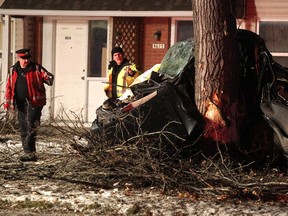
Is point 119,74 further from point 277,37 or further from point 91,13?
point 277,37

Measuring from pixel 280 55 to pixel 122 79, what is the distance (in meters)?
4.84

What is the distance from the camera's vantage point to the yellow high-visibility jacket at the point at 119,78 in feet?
39.9

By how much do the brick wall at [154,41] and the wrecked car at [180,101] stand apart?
5.64 metres

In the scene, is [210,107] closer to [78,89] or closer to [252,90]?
[252,90]

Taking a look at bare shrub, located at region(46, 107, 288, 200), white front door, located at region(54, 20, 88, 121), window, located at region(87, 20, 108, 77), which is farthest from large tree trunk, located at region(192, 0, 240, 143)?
white front door, located at region(54, 20, 88, 121)

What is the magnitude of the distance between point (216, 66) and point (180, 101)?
61 centimetres

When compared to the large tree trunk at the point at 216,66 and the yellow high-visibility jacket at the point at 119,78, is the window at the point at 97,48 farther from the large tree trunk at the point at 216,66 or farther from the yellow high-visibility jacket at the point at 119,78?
the large tree trunk at the point at 216,66

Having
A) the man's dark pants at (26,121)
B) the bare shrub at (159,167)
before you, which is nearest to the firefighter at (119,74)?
the man's dark pants at (26,121)

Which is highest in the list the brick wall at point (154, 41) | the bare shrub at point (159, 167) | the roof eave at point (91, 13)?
the roof eave at point (91, 13)

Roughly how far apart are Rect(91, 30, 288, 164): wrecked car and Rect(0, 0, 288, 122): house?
5.00m

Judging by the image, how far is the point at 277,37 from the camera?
1612cm

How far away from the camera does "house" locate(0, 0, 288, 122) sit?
1606 centimetres

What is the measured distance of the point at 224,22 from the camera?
992 centimetres

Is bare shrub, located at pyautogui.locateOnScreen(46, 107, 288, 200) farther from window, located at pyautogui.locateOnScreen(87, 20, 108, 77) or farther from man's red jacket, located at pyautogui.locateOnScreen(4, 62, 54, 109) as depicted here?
window, located at pyautogui.locateOnScreen(87, 20, 108, 77)
